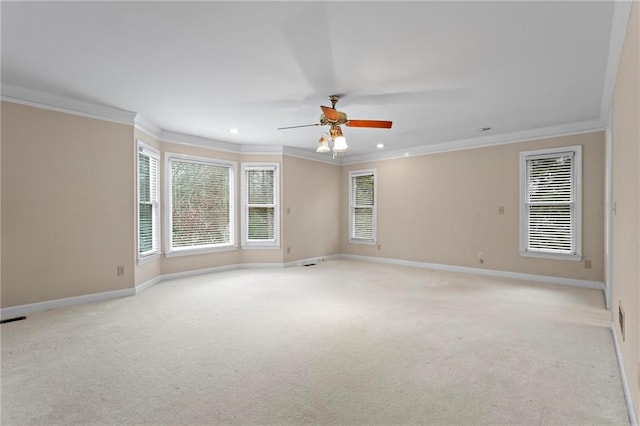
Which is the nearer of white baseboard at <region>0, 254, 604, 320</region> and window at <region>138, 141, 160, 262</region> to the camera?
white baseboard at <region>0, 254, 604, 320</region>

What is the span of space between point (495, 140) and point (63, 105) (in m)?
6.41

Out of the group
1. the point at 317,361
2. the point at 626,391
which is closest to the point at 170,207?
the point at 317,361

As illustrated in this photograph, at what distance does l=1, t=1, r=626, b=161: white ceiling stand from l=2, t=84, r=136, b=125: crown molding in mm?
90

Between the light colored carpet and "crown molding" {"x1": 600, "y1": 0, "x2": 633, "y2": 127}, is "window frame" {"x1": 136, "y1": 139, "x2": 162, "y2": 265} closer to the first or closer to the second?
the light colored carpet

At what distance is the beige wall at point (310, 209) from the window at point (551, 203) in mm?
3906

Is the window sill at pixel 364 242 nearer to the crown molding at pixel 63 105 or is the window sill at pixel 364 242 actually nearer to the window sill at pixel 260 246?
the window sill at pixel 260 246

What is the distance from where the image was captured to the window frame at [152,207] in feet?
15.7

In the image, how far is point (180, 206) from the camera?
5.79 metres

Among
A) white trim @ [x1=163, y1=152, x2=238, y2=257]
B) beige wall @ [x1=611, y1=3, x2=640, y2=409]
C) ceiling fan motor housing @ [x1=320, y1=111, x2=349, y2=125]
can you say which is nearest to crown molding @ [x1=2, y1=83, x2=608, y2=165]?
white trim @ [x1=163, y1=152, x2=238, y2=257]

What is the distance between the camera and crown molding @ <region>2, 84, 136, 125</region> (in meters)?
3.62

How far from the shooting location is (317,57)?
9.44 ft

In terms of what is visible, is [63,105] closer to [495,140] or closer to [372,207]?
[372,207]

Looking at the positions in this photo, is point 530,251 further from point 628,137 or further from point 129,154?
point 129,154

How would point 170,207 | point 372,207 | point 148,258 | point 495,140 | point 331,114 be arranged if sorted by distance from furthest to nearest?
point 372,207 < point 495,140 < point 170,207 < point 148,258 < point 331,114
